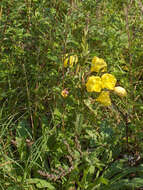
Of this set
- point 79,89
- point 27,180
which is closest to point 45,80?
point 79,89

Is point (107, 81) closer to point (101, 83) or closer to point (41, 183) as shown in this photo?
point (101, 83)

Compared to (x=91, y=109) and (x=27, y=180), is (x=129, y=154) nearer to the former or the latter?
(x=91, y=109)

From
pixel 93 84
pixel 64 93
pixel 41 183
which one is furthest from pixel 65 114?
pixel 41 183

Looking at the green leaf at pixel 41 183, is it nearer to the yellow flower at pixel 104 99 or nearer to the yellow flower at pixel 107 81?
the yellow flower at pixel 104 99

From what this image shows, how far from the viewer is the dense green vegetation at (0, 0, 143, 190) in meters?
1.74

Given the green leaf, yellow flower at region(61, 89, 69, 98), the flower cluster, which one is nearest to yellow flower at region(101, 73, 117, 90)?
the flower cluster

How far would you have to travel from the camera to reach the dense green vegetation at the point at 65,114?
1.74 metres

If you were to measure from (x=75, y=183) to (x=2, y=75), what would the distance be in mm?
1017

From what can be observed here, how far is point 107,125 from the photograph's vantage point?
1979 millimetres

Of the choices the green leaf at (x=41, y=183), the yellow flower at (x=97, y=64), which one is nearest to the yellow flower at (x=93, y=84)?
the yellow flower at (x=97, y=64)

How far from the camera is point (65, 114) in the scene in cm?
190

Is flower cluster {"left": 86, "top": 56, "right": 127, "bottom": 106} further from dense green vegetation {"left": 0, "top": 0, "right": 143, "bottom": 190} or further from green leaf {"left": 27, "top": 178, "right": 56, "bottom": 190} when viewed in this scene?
green leaf {"left": 27, "top": 178, "right": 56, "bottom": 190}

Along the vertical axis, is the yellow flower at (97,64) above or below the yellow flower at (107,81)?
above

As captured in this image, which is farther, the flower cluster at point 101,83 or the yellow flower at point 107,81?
the yellow flower at point 107,81
